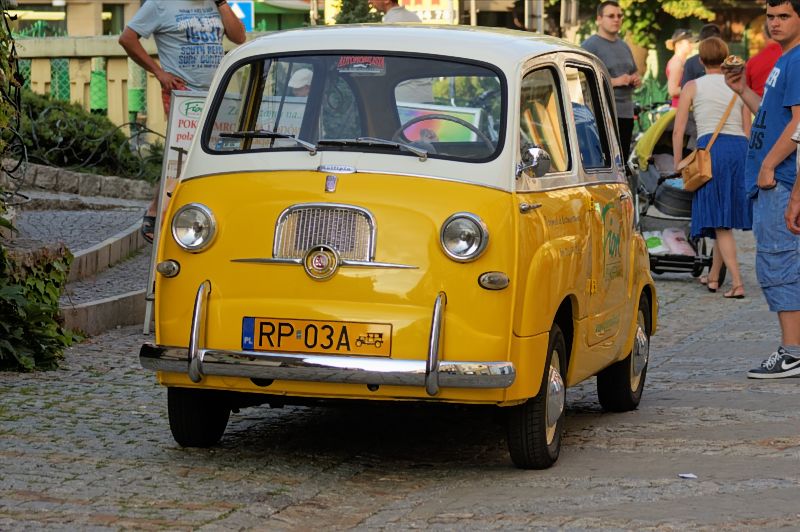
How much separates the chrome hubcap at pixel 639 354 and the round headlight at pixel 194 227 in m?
2.85

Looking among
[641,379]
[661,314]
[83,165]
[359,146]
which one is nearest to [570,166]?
[359,146]

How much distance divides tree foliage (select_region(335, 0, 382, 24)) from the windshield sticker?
11.9 meters

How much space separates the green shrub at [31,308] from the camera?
29.2 ft

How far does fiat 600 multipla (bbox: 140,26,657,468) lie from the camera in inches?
254

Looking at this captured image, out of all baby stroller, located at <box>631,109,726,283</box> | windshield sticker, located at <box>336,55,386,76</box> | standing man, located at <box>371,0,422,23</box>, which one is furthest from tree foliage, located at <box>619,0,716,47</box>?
windshield sticker, located at <box>336,55,386,76</box>

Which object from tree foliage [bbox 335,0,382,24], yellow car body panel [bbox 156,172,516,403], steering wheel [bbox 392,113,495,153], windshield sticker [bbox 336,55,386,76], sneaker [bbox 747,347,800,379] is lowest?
sneaker [bbox 747,347,800,379]

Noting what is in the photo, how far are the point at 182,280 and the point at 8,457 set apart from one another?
0.98 meters

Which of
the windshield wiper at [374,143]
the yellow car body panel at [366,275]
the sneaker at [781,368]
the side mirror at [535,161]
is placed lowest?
the sneaker at [781,368]

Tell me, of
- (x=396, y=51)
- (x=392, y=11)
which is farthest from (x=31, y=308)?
(x=392, y=11)

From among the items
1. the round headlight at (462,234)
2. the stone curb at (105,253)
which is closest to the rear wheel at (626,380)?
the round headlight at (462,234)

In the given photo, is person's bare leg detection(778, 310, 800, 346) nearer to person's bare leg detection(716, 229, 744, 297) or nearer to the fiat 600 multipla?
the fiat 600 multipla

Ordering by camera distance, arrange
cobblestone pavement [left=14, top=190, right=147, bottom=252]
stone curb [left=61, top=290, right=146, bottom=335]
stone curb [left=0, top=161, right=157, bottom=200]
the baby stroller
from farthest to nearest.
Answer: stone curb [left=0, top=161, right=157, bottom=200] < the baby stroller < cobblestone pavement [left=14, top=190, right=147, bottom=252] < stone curb [left=61, top=290, right=146, bottom=335]

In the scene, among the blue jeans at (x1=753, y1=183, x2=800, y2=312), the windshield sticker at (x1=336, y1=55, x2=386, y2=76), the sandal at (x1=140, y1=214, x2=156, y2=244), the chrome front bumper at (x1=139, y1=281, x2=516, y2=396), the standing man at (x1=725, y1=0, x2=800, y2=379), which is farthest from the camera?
the sandal at (x1=140, y1=214, x2=156, y2=244)

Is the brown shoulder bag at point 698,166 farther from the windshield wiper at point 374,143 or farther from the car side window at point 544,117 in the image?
the windshield wiper at point 374,143
